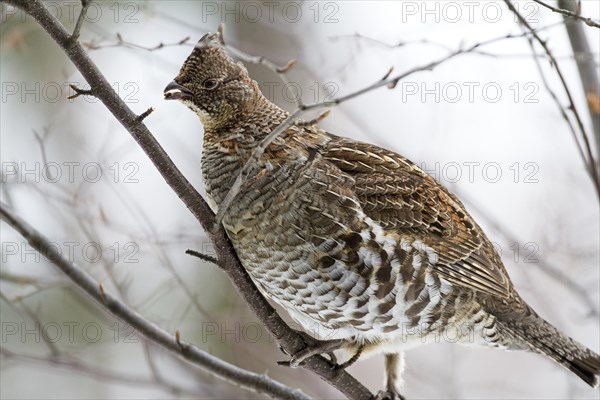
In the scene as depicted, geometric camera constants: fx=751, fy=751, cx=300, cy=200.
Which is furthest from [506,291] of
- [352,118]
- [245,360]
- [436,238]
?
[245,360]

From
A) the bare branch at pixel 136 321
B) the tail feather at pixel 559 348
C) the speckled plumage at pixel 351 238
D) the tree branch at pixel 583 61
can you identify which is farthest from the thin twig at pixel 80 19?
the tail feather at pixel 559 348

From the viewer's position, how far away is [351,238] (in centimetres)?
416

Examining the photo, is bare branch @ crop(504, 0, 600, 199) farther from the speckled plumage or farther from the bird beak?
the bird beak

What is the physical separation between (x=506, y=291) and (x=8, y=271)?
3.12m

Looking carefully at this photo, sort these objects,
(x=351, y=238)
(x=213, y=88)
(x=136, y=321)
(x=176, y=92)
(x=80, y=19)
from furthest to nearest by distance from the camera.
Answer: (x=213, y=88)
(x=176, y=92)
(x=351, y=238)
(x=136, y=321)
(x=80, y=19)

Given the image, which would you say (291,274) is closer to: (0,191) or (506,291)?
(506,291)

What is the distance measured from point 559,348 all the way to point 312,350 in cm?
168

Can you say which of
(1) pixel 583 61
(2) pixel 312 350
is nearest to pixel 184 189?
(2) pixel 312 350

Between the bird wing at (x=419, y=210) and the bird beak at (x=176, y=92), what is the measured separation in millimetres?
892

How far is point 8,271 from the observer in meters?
4.77

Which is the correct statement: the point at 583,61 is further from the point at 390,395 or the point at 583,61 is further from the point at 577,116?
the point at 390,395

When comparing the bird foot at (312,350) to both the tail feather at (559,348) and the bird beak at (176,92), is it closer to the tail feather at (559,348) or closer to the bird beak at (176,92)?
the tail feather at (559,348)

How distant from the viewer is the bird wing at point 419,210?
4336 millimetres

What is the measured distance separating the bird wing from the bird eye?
77 cm
